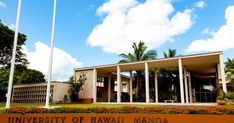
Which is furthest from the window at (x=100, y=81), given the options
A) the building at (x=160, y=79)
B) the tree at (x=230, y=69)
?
the tree at (x=230, y=69)

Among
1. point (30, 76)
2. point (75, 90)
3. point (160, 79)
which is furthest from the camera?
point (30, 76)

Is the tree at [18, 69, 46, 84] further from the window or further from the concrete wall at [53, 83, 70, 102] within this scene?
the window

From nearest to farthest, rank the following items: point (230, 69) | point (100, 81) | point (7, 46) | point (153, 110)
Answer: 1. point (153, 110)
2. point (230, 69)
3. point (7, 46)
4. point (100, 81)

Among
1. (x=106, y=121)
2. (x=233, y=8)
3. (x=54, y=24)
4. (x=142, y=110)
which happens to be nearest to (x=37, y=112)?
(x=106, y=121)

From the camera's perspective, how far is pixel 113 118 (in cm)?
798

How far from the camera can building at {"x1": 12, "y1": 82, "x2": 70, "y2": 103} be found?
76.2 feet

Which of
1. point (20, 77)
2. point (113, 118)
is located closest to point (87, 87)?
point (20, 77)

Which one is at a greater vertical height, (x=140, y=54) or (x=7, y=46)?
(x=7, y=46)

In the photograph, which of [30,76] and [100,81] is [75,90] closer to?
[100,81]

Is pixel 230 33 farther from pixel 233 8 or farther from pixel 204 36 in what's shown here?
pixel 233 8

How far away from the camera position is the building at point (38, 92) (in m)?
23.2

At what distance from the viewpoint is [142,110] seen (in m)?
8.12

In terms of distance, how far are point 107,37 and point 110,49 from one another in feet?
21.1

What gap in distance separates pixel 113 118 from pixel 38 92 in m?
18.1
